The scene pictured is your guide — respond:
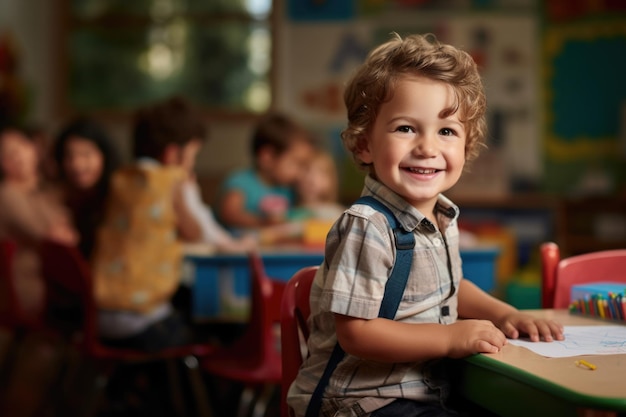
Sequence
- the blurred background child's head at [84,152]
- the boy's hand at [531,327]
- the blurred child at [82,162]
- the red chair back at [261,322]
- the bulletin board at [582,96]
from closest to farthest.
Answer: the boy's hand at [531,327] → the red chair back at [261,322] → the blurred child at [82,162] → the blurred background child's head at [84,152] → the bulletin board at [582,96]

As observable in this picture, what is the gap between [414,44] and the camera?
1.38 metres

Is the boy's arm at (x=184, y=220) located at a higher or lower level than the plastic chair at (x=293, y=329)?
lower

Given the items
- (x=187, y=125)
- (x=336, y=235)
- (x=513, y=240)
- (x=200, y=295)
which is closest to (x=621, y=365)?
(x=336, y=235)

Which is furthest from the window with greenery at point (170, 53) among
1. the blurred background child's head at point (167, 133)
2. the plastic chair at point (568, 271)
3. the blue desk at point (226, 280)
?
the plastic chair at point (568, 271)

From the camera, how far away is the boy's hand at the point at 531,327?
133cm

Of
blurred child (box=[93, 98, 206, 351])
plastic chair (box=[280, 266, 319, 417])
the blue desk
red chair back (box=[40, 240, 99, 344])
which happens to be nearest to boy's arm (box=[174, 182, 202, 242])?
blurred child (box=[93, 98, 206, 351])

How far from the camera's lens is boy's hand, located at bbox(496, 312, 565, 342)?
133cm

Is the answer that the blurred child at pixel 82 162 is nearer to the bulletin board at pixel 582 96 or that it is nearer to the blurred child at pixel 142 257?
the blurred child at pixel 142 257

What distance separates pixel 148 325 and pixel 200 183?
354 cm

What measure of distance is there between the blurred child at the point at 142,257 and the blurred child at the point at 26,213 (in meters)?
0.59

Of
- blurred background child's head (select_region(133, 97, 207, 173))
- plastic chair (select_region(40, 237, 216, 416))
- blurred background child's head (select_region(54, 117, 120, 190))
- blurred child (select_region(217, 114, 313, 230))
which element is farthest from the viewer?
blurred child (select_region(217, 114, 313, 230))

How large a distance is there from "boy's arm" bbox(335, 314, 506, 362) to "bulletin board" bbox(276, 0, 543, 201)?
492 cm

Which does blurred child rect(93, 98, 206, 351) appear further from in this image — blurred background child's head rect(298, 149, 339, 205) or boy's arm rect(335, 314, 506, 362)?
boy's arm rect(335, 314, 506, 362)

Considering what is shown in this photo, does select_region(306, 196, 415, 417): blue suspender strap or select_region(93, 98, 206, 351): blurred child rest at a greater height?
select_region(306, 196, 415, 417): blue suspender strap
